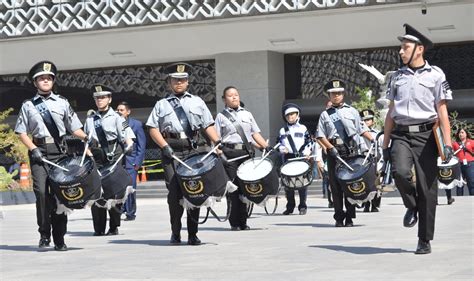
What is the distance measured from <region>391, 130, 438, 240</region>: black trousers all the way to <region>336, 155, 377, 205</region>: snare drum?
11.9ft

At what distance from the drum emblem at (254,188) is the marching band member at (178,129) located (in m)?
2.17

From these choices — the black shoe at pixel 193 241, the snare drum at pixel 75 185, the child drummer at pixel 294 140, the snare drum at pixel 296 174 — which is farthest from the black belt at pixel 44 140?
the child drummer at pixel 294 140

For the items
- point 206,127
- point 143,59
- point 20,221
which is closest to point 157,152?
point 143,59

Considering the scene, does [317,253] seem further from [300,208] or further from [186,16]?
[186,16]

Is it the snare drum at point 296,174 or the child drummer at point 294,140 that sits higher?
the child drummer at point 294,140

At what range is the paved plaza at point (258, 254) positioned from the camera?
863 centimetres

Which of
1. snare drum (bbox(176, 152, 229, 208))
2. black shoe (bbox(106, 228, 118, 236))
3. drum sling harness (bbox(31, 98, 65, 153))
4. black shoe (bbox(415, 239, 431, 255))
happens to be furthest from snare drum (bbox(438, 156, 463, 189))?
black shoe (bbox(415, 239, 431, 255))

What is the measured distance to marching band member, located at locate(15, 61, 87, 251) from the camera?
11.5 meters

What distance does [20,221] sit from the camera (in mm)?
18906

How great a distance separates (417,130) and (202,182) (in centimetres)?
227

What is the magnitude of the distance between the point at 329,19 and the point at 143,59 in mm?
8436

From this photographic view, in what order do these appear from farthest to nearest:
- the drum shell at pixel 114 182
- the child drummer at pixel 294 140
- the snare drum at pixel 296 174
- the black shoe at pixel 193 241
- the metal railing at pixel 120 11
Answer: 1. the metal railing at pixel 120 11
2. the child drummer at pixel 294 140
3. the snare drum at pixel 296 174
4. the drum shell at pixel 114 182
5. the black shoe at pixel 193 241

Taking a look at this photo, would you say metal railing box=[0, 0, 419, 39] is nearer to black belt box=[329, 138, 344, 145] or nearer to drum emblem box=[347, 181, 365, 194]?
black belt box=[329, 138, 344, 145]

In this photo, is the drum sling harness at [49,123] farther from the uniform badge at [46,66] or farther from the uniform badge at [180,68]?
the uniform badge at [180,68]
